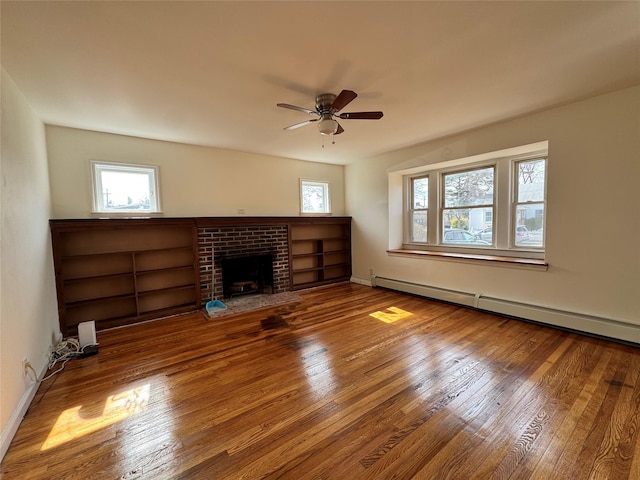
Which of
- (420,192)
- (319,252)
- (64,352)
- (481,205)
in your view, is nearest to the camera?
(64,352)

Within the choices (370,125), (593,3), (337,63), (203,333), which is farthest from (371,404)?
(370,125)

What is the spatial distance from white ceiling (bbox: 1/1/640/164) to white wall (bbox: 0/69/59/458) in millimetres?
417

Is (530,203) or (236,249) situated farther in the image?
(236,249)

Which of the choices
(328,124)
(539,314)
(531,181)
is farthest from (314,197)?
(539,314)

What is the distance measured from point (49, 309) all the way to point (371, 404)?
357cm

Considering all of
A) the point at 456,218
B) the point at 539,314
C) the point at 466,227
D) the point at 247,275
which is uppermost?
the point at 456,218

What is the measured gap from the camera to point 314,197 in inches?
233

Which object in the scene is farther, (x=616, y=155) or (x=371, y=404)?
(x=616, y=155)

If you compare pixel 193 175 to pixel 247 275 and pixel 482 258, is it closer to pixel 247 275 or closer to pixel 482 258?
pixel 247 275

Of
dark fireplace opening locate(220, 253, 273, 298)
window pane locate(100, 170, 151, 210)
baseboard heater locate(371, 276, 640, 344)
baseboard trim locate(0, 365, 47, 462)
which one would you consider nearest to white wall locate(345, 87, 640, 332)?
baseboard heater locate(371, 276, 640, 344)

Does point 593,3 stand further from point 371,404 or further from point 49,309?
point 49,309

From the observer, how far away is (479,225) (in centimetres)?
439

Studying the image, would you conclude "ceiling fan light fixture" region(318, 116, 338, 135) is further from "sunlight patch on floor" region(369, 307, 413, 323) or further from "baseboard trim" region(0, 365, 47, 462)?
"baseboard trim" region(0, 365, 47, 462)

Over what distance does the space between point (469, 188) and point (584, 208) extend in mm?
1598
